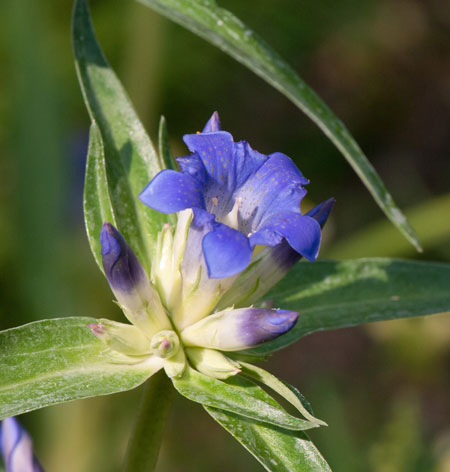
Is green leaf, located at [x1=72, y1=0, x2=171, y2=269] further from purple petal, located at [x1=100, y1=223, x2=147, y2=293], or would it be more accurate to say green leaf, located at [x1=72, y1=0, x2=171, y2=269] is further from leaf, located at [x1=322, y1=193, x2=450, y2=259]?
leaf, located at [x1=322, y1=193, x2=450, y2=259]

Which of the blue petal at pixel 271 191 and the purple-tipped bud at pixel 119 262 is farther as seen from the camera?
the blue petal at pixel 271 191

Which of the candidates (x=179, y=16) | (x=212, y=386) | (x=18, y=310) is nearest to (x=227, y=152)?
(x=179, y=16)

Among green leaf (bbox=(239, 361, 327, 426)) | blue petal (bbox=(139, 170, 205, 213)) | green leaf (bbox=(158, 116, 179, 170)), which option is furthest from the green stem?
green leaf (bbox=(158, 116, 179, 170))

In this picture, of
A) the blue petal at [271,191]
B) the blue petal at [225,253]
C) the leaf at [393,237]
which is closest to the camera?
the blue petal at [225,253]

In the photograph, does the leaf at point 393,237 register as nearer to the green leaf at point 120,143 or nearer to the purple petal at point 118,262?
the green leaf at point 120,143

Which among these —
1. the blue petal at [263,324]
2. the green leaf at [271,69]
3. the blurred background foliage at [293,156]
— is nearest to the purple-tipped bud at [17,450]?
the blue petal at [263,324]

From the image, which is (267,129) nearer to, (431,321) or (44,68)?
(431,321)

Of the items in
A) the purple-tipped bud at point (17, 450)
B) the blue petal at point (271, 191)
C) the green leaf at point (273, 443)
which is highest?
the blue petal at point (271, 191)
